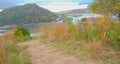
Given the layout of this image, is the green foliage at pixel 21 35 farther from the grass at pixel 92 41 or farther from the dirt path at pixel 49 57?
the dirt path at pixel 49 57

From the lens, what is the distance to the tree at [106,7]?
8.69 meters

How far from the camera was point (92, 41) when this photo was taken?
8055 mm

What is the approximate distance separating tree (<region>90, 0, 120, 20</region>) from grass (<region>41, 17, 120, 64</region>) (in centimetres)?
55

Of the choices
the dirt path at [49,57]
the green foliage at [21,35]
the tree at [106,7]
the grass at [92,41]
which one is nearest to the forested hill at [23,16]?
A: the green foliage at [21,35]

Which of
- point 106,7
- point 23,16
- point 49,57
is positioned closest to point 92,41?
point 49,57

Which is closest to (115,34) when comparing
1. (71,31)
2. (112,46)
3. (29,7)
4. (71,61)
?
(112,46)

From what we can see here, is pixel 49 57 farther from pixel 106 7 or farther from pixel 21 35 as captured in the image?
pixel 21 35

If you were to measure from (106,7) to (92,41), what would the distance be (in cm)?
150

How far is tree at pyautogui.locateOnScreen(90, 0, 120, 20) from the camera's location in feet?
28.5

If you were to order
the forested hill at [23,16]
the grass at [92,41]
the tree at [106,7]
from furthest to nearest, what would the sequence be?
the forested hill at [23,16] < the tree at [106,7] < the grass at [92,41]

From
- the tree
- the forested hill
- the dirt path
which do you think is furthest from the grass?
the forested hill

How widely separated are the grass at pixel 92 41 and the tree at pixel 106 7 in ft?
1.81

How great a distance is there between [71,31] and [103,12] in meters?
1.12

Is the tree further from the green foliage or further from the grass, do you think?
the green foliage
